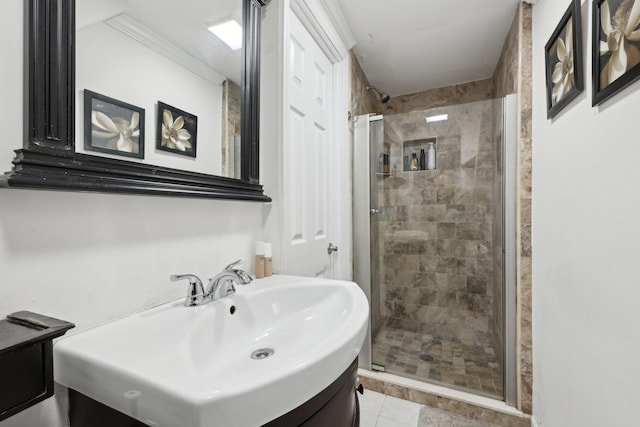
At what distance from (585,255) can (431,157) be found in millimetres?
1364

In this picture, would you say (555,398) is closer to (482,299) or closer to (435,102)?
(482,299)

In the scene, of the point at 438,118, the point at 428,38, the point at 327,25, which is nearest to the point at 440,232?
the point at 438,118

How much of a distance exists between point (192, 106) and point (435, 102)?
7.94 feet

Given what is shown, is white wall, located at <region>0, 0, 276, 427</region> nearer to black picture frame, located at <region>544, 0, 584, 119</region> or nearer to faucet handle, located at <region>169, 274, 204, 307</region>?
faucet handle, located at <region>169, 274, 204, 307</region>

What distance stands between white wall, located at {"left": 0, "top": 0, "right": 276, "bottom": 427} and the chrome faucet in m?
Result: 0.10

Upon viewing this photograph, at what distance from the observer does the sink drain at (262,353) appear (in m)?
0.73

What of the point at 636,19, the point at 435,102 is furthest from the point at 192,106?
the point at 435,102

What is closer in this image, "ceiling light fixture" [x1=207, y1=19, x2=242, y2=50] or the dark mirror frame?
the dark mirror frame

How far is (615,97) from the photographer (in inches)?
29.8

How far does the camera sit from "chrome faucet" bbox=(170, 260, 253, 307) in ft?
2.42

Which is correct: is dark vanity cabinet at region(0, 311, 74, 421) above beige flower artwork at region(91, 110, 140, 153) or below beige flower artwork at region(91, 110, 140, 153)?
Result: below

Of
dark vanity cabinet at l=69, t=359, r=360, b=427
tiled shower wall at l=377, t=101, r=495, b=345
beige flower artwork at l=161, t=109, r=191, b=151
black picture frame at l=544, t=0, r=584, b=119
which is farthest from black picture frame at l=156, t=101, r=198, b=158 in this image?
tiled shower wall at l=377, t=101, r=495, b=345

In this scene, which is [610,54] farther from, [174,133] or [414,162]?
[414,162]

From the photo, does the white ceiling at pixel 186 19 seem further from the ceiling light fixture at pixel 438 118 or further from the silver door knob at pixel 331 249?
the ceiling light fixture at pixel 438 118
